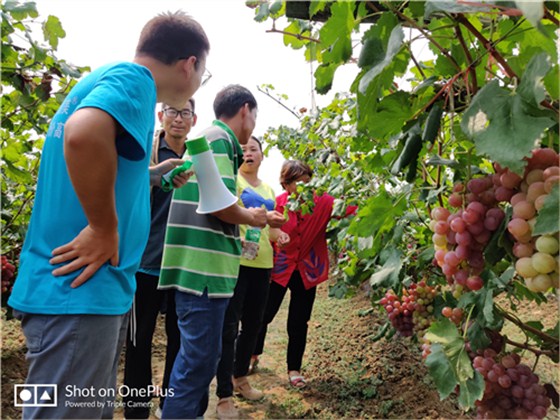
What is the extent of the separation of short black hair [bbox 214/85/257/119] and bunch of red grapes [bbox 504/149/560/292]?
5.63 ft

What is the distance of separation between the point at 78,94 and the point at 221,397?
2.00 metres

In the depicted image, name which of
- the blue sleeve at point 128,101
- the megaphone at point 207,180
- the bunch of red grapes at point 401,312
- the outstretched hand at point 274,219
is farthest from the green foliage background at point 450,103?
the outstretched hand at point 274,219

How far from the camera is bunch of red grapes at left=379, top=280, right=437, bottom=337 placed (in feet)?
6.04

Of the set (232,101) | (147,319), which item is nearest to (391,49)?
(232,101)

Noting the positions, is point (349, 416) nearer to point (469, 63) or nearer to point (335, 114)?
point (335, 114)

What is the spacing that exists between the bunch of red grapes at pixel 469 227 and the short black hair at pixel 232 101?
1519mm

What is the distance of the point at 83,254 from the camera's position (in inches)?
43.7

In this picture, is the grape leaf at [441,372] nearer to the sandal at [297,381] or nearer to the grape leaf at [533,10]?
the grape leaf at [533,10]

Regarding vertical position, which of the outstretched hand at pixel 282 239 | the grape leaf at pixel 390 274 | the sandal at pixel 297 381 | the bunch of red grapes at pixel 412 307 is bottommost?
the sandal at pixel 297 381

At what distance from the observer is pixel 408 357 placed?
3.53 m

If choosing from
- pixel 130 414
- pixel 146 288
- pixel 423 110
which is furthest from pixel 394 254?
pixel 130 414

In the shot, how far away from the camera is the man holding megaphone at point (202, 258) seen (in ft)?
6.24

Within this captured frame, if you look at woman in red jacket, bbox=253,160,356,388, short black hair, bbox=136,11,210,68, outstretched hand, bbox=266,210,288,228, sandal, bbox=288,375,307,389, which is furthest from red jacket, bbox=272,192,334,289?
short black hair, bbox=136,11,210,68

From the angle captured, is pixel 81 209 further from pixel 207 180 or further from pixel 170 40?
pixel 207 180
